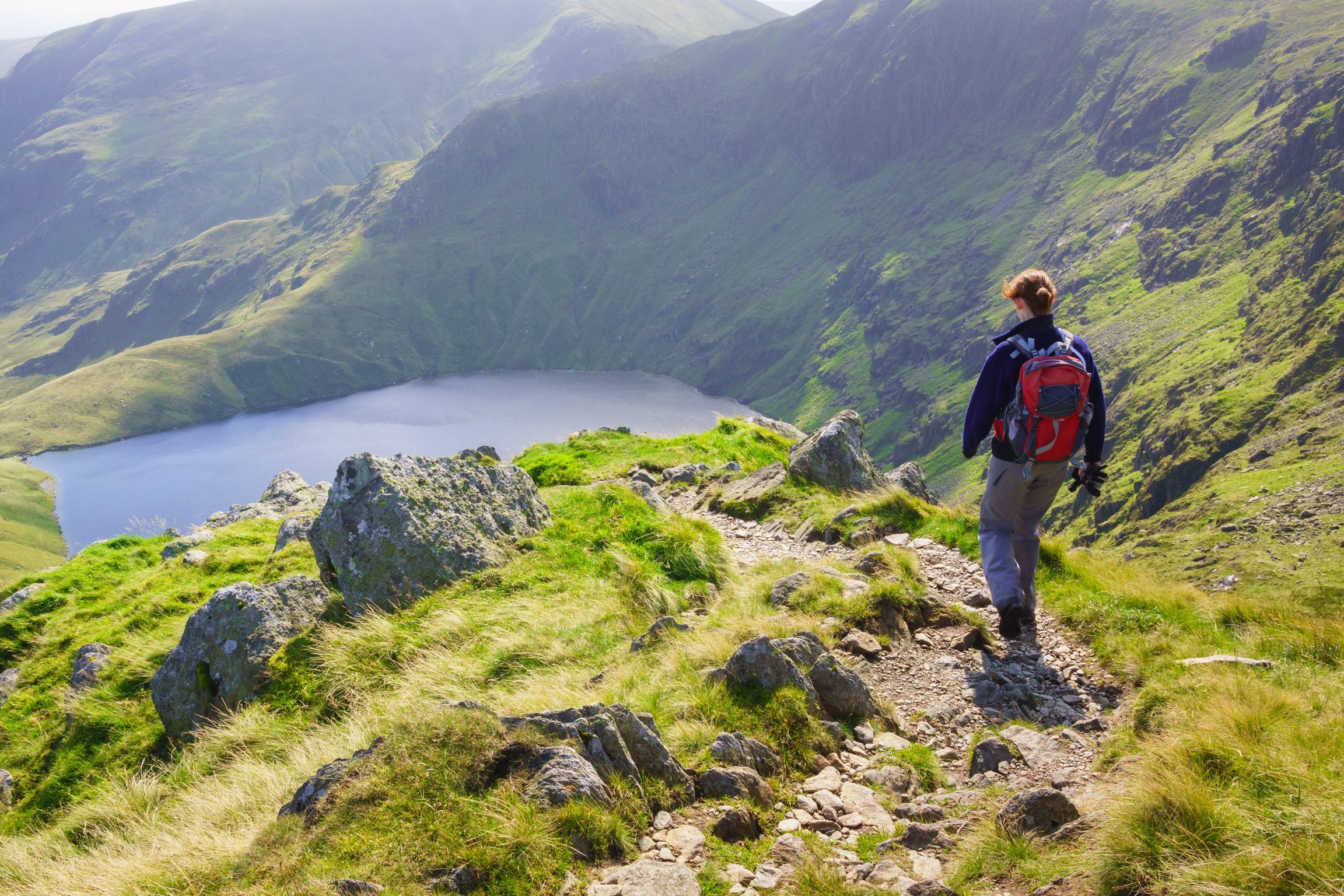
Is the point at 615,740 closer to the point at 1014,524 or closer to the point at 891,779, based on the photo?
the point at 891,779

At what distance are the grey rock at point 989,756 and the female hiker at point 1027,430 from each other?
8.76 feet

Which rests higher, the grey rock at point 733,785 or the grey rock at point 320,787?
the grey rock at point 320,787

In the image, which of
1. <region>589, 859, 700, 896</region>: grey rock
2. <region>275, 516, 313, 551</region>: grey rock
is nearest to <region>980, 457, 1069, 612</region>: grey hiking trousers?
<region>589, 859, 700, 896</region>: grey rock

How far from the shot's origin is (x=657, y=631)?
9039 millimetres

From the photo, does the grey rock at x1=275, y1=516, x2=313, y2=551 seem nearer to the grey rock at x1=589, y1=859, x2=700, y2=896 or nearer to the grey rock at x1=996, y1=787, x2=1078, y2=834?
the grey rock at x1=589, y1=859, x2=700, y2=896

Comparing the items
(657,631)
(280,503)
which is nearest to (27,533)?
(280,503)

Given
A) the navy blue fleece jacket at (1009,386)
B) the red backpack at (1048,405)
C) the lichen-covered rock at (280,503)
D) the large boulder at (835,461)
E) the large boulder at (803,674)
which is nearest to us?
the large boulder at (803,674)

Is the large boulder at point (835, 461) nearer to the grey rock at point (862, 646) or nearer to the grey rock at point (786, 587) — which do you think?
the grey rock at point (786, 587)

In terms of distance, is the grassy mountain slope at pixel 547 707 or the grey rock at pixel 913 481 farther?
the grey rock at pixel 913 481

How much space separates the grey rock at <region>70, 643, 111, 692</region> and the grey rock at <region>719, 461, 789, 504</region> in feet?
41.1

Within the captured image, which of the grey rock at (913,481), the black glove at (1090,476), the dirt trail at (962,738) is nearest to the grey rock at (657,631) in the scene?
the dirt trail at (962,738)

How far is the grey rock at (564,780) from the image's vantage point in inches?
203

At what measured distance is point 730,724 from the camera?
6.66m

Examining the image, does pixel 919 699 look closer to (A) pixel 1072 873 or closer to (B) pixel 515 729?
(A) pixel 1072 873
